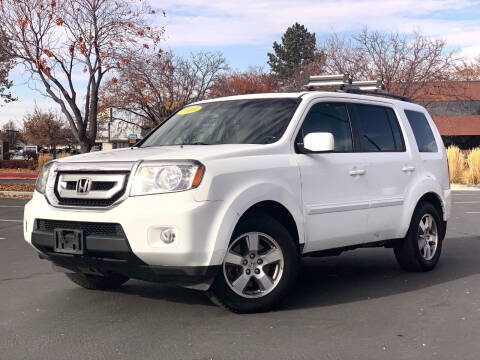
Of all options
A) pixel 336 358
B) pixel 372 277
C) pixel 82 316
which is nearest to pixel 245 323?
pixel 336 358

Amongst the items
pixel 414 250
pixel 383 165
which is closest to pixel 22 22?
pixel 383 165

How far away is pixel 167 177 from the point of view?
485 cm

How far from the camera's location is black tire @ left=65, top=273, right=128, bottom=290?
6129 millimetres

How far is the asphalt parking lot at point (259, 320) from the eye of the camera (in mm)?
4262

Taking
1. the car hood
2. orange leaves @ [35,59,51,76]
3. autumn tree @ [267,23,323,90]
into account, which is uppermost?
autumn tree @ [267,23,323,90]

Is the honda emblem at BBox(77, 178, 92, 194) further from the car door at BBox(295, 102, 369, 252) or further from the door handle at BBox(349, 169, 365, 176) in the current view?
the door handle at BBox(349, 169, 365, 176)

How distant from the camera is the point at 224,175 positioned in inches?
194

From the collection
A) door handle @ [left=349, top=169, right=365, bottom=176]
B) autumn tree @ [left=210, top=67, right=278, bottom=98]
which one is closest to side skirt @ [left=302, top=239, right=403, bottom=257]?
door handle @ [left=349, top=169, right=365, bottom=176]

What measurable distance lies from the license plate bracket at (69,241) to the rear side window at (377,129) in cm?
296

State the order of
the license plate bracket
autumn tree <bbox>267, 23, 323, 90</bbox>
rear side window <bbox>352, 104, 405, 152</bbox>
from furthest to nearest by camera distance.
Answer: autumn tree <bbox>267, 23, 323, 90</bbox>, rear side window <bbox>352, 104, 405, 152</bbox>, the license plate bracket

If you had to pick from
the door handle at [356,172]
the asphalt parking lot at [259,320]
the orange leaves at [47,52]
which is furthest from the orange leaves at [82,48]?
the door handle at [356,172]

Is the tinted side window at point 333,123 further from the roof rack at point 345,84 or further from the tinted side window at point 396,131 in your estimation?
the tinted side window at point 396,131

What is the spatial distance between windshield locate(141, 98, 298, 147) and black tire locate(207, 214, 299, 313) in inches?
32.6

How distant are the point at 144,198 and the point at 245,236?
0.87m
